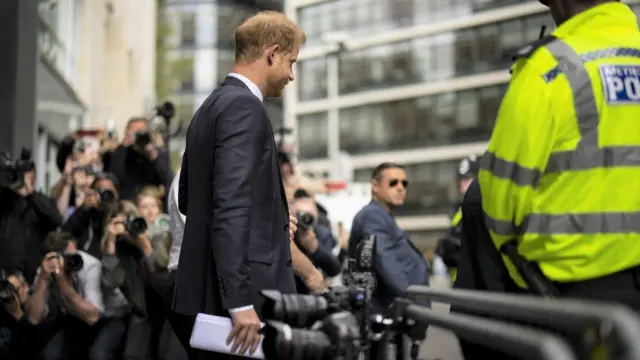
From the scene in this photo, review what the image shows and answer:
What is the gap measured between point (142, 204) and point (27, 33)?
5.30 meters

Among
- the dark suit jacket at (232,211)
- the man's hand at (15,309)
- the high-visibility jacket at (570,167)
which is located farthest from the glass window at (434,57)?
the high-visibility jacket at (570,167)

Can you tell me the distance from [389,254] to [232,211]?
390 centimetres

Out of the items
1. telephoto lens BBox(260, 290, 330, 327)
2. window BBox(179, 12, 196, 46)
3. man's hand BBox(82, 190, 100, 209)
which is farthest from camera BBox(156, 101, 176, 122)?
window BBox(179, 12, 196, 46)

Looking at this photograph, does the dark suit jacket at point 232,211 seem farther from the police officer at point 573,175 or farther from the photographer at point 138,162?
the photographer at point 138,162

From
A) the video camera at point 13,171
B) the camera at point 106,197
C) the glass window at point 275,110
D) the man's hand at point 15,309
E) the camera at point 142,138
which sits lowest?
the man's hand at point 15,309

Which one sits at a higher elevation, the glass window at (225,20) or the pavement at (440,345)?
the glass window at (225,20)

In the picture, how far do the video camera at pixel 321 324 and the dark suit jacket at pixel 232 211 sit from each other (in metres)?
0.59

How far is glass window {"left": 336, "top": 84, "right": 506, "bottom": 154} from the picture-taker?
60.8 meters

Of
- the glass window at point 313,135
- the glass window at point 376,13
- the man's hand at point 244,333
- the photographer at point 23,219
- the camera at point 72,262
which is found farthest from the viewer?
the glass window at point 313,135

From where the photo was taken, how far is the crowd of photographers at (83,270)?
8.52 meters

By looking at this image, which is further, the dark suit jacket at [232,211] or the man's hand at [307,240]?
the man's hand at [307,240]

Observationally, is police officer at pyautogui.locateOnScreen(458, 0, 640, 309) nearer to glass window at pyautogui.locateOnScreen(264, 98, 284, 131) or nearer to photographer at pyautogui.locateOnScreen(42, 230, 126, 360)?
photographer at pyautogui.locateOnScreen(42, 230, 126, 360)

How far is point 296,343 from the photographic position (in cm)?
337

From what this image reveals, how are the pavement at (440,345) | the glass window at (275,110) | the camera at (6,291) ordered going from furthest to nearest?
1. the glass window at (275,110)
2. the camera at (6,291)
3. the pavement at (440,345)
